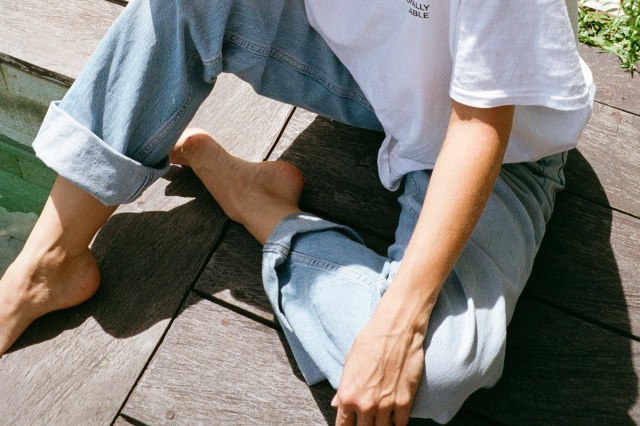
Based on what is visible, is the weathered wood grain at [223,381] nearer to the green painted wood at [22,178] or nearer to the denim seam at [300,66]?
the denim seam at [300,66]

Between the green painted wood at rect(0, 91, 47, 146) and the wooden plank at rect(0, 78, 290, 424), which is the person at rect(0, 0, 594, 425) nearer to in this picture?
the wooden plank at rect(0, 78, 290, 424)

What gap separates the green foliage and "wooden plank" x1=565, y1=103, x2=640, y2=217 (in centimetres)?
18

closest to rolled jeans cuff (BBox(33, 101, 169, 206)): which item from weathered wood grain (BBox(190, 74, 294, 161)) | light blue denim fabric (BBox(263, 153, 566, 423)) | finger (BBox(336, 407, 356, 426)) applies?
light blue denim fabric (BBox(263, 153, 566, 423))

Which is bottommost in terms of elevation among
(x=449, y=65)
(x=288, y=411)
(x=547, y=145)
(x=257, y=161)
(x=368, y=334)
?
(x=288, y=411)

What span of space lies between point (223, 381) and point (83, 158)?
17.1 inches

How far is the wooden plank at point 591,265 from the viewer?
1.34 meters

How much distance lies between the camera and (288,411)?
1.20 meters

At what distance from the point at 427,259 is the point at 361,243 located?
31 centimetres

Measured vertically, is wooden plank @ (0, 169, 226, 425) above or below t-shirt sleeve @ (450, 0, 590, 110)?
below

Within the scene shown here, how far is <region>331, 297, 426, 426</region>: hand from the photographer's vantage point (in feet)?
3.24

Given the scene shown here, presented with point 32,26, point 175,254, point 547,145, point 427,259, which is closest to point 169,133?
point 175,254

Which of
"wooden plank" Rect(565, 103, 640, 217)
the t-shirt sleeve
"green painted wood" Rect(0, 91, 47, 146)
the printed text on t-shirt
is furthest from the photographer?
"green painted wood" Rect(0, 91, 47, 146)

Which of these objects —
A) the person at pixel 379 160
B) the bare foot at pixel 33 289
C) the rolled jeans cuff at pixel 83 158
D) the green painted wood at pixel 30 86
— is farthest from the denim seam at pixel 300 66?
the green painted wood at pixel 30 86

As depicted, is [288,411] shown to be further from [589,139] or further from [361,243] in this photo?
[589,139]
